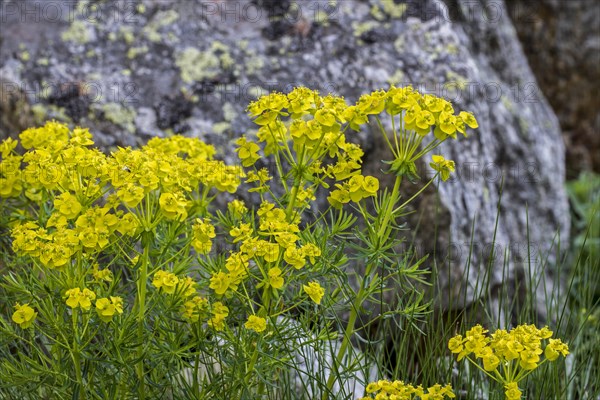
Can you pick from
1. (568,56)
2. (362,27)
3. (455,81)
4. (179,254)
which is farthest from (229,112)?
(568,56)

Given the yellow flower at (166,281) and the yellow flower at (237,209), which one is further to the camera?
the yellow flower at (237,209)

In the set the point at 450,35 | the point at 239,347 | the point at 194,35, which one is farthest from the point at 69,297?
the point at 450,35

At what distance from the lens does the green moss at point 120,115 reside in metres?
3.31

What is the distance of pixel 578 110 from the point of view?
640 centimetres

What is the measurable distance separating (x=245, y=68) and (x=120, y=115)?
56 cm

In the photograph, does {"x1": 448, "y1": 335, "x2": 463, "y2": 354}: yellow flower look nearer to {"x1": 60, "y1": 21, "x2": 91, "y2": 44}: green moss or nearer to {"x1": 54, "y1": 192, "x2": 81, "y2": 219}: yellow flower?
{"x1": 54, "y1": 192, "x2": 81, "y2": 219}: yellow flower

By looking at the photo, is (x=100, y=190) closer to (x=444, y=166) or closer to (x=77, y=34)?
(x=444, y=166)

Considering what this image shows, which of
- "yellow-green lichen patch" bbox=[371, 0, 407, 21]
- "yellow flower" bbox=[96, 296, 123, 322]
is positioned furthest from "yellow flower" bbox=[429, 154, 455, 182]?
"yellow-green lichen patch" bbox=[371, 0, 407, 21]

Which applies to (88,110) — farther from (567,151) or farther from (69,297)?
(567,151)

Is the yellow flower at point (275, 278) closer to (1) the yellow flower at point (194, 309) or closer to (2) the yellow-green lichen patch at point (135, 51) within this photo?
(1) the yellow flower at point (194, 309)

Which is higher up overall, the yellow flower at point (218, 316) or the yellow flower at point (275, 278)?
the yellow flower at point (275, 278)

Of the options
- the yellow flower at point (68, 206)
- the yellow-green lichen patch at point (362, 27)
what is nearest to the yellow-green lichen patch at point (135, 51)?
the yellow-green lichen patch at point (362, 27)

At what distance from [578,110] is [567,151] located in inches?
12.8

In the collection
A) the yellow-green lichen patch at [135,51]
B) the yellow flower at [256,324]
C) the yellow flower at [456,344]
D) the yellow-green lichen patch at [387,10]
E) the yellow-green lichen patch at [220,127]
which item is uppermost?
the yellow-green lichen patch at [387,10]
